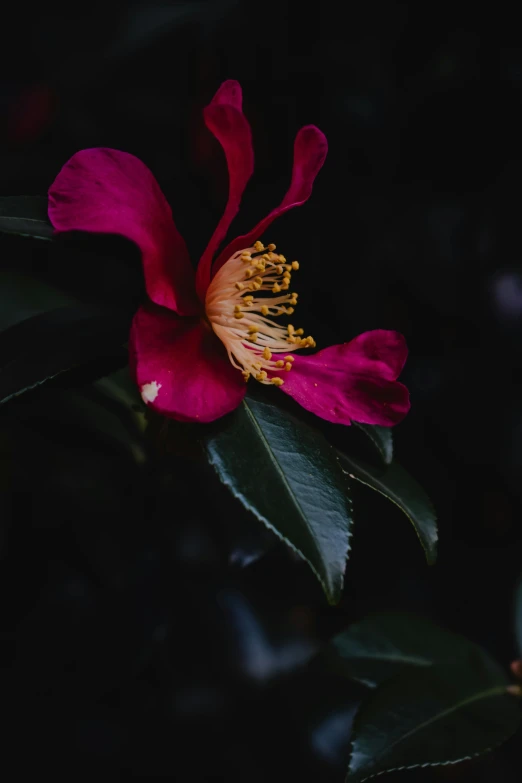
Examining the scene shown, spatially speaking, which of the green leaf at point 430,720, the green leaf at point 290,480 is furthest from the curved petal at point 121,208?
the green leaf at point 430,720

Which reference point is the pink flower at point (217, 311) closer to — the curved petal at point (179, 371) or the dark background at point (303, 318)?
the curved petal at point (179, 371)

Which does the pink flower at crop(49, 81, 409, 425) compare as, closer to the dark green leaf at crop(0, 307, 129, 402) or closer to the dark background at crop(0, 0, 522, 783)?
the dark green leaf at crop(0, 307, 129, 402)

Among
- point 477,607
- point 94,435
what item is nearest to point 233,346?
point 94,435

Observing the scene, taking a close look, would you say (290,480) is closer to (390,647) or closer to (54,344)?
(54,344)

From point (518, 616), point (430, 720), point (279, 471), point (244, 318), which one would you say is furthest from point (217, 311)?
point (518, 616)

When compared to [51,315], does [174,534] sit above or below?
below

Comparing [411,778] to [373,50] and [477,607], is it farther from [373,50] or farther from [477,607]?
[373,50]

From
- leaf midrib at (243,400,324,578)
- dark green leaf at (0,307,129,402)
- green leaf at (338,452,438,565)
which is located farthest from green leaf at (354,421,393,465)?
dark green leaf at (0,307,129,402)
